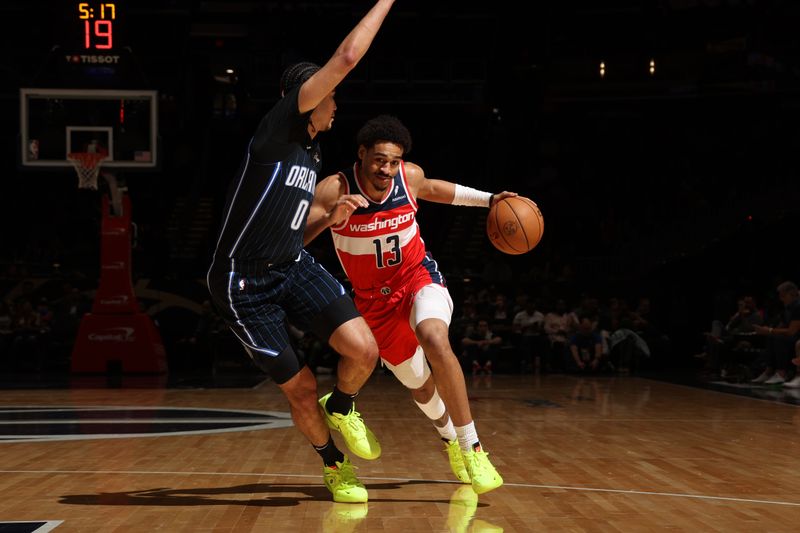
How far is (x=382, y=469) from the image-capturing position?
5.53 meters

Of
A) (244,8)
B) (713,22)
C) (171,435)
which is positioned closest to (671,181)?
(713,22)

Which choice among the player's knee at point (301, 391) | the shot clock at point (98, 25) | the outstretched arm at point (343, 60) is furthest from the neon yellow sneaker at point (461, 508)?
the shot clock at point (98, 25)

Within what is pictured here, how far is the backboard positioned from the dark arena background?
0.10 ft

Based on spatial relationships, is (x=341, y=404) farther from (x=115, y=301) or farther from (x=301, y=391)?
(x=115, y=301)

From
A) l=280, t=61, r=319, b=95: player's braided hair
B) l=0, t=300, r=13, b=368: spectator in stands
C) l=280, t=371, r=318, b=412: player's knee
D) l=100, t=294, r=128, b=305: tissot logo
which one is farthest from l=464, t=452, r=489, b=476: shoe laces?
l=0, t=300, r=13, b=368: spectator in stands

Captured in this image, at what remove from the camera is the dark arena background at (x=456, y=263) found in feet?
16.0

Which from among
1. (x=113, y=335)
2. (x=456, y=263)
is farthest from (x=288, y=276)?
(x=456, y=263)

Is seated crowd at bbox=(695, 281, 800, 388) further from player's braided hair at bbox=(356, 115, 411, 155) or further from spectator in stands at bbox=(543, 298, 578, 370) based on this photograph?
player's braided hair at bbox=(356, 115, 411, 155)

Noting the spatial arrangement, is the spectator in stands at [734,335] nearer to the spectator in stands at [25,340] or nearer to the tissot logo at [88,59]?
the tissot logo at [88,59]

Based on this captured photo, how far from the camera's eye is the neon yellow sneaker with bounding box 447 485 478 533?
3.88 m

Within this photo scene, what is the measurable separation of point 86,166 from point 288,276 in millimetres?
9170

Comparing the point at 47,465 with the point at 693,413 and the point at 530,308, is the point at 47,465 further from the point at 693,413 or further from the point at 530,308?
the point at 530,308

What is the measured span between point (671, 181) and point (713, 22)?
5528 millimetres

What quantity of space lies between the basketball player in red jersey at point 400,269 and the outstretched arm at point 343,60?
0.63 metres
